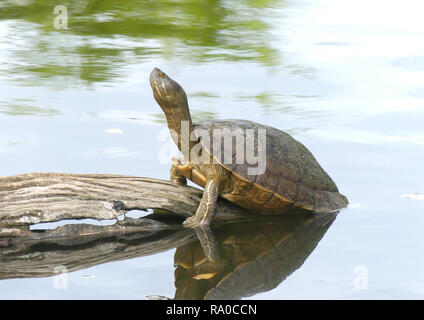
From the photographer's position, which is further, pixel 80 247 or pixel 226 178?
pixel 226 178

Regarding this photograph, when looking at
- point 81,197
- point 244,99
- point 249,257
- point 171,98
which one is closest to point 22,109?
point 244,99

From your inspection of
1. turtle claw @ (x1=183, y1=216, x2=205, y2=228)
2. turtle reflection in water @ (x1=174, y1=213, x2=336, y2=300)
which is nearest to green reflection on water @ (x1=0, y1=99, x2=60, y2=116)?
turtle claw @ (x1=183, y1=216, x2=205, y2=228)

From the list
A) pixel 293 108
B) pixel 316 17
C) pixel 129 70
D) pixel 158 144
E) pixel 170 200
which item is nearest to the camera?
pixel 170 200

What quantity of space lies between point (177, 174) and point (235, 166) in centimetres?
46

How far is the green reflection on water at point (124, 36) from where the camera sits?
8.95m

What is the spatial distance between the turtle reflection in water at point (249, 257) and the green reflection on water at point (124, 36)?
12.2ft

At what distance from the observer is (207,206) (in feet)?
16.8

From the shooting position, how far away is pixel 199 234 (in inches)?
201

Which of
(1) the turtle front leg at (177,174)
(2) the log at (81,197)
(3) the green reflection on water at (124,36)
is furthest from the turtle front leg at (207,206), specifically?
(3) the green reflection on water at (124,36)

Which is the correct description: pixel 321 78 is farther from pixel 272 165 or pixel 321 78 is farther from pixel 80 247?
pixel 80 247

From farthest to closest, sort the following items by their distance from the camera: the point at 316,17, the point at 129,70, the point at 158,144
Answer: the point at 316,17
the point at 129,70
the point at 158,144

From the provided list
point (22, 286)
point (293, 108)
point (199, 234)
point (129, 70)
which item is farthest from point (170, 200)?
point (129, 70)

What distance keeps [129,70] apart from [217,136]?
144 inches

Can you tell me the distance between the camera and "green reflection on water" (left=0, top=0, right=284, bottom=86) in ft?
29.4
